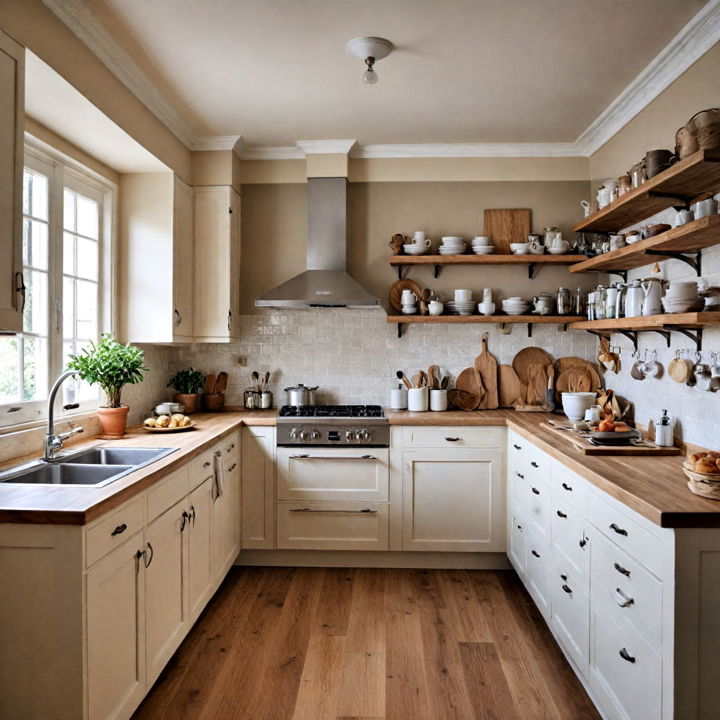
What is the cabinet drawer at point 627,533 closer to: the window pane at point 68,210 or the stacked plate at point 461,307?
the stacked plate at point 461,307

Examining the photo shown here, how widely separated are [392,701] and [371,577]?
4.07 feet

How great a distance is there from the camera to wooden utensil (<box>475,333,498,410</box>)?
4.03 metres

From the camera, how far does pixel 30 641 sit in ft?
5.49

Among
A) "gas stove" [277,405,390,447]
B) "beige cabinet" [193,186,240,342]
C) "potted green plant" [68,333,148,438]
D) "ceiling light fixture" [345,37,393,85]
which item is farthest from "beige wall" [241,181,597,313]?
"ceiling light fixture" [345,37,393,85]

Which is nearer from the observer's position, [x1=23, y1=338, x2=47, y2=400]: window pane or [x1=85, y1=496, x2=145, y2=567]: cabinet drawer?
[x1=85, y1=496, x2=145, y2=567]: cabinet drawer

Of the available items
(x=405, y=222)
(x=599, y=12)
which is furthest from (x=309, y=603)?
(x=599, y=12)

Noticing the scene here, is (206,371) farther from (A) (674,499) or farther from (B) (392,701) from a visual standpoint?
(A) (674,499)

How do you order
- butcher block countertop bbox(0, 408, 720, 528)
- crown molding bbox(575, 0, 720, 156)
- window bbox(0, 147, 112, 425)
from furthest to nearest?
window bbox(0, 147, 112, 425)
crown molding bbox(575, 0, 720, 156)
butcher block countertop bbox(0, 408, 720, 528)

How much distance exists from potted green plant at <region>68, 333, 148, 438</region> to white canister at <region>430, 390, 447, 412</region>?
191 cm

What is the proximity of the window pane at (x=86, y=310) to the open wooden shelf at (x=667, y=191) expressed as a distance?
292 centimetres

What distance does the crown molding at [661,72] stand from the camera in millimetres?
2365

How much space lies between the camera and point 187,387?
13.0 ft

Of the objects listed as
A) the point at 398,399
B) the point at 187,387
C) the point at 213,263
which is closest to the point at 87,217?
the point at 213,263

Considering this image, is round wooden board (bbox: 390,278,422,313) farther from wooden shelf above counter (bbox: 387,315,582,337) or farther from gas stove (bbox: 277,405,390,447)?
gas stove (bbox: 277,405,390,447)
